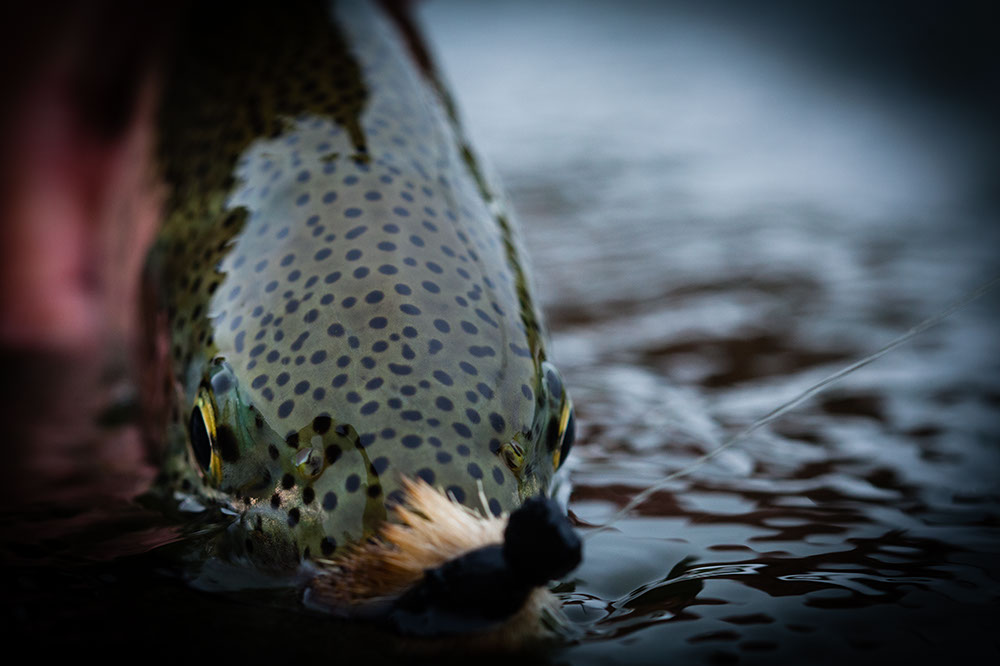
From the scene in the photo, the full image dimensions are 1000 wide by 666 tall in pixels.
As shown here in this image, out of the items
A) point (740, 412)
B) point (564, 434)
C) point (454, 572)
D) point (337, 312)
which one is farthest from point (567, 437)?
point (740, 412)

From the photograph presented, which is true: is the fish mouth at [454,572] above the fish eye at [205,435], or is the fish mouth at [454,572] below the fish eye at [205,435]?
below

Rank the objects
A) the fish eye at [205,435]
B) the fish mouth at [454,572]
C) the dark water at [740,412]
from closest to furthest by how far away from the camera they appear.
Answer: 1. the fish mouth at [454,572]
2. the dark water at [740,412]
3. the fish eye at [205,435]

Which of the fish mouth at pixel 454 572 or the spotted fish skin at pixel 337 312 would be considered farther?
the spotted fish skin at pixel 337 312

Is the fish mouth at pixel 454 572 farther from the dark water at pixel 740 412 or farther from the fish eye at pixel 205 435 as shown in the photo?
the fish eye at pixel 205 435

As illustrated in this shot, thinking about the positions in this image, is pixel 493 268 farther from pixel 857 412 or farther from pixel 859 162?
pixel 859 162

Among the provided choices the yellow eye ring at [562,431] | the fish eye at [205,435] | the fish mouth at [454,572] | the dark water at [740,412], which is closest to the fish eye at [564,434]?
the yellow eye ring at [562,431]

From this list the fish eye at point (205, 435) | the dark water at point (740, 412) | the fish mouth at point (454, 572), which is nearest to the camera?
the fish mouth at point (454, 572)

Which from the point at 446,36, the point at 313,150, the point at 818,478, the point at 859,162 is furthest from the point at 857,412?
the point at 446,36
